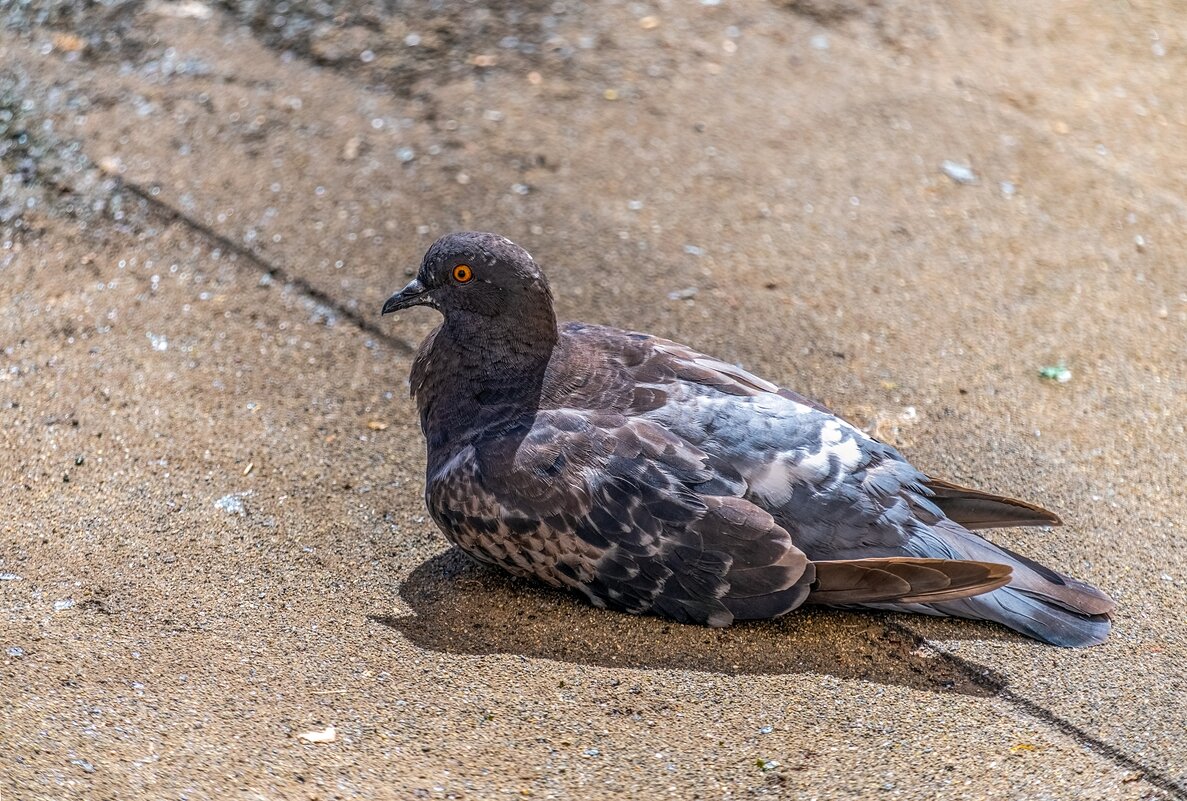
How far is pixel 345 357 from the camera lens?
18.1 ft

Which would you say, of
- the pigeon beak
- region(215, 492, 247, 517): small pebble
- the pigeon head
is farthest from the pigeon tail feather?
region(215, 492, 247, 517): small pebble

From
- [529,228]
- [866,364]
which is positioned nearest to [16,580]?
[529,228]

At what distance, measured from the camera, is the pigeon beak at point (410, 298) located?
4473 mm

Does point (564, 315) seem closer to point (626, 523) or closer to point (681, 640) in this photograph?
point (626, 523)

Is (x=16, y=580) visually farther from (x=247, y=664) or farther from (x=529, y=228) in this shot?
(x=529, y=228)

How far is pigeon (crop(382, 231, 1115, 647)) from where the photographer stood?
398cm

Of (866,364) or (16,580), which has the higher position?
(866,364)

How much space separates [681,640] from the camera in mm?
4062

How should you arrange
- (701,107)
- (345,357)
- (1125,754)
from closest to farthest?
(1125,754), (345,357), (701,107)

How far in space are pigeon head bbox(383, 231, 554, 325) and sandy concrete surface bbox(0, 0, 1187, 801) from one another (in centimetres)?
89

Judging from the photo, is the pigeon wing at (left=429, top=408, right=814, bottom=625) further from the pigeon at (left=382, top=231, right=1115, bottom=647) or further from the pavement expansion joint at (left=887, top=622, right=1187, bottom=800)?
the pavement expansion joint at (left=887, top=622, right=1187, bottom=800)

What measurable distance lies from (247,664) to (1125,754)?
2.66m

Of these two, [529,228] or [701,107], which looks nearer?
[529,228]

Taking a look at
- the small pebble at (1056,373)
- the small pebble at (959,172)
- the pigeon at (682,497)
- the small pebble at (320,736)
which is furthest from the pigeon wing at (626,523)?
the small pebble at (959,172)
